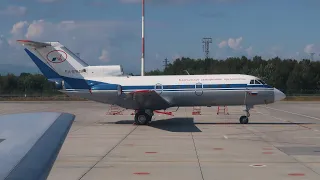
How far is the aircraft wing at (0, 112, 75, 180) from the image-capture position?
3121 mm

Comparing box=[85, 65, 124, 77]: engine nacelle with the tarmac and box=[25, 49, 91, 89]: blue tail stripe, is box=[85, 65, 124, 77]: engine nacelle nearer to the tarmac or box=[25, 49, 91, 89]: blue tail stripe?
box=[25, 49, 91, 89]: blue tail stripe

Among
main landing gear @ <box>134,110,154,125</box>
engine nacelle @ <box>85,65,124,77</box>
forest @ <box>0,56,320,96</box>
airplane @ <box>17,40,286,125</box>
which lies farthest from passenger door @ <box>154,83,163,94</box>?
forest @ <box>0,56,320,96</box>

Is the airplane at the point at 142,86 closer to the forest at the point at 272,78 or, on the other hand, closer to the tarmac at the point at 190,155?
the tarmac at the point at 190,155

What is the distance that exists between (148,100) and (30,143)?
21449mm

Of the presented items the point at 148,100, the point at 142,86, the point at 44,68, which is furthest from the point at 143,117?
the point at 44,68

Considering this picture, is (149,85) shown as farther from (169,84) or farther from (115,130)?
(115,130)

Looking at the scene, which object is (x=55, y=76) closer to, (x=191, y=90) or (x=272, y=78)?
(x=191, y=90)

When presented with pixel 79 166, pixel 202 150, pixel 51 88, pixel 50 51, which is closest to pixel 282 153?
pixel 202 150

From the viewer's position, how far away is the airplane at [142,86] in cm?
2611

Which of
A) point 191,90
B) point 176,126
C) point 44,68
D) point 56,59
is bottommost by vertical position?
point 176,126

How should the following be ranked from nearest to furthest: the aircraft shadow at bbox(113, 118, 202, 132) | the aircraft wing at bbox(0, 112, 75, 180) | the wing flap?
the aircraft wing at bbox(0, 112, 75, 180), the aircraft shadow at bbox(113, 118, 202, 132), the wing flap

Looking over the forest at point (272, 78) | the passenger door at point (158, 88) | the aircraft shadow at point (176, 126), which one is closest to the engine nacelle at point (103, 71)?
the passenger door at point (158, 88)

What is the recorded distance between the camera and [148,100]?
1001 inches

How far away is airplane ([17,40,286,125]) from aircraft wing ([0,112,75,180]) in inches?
788
